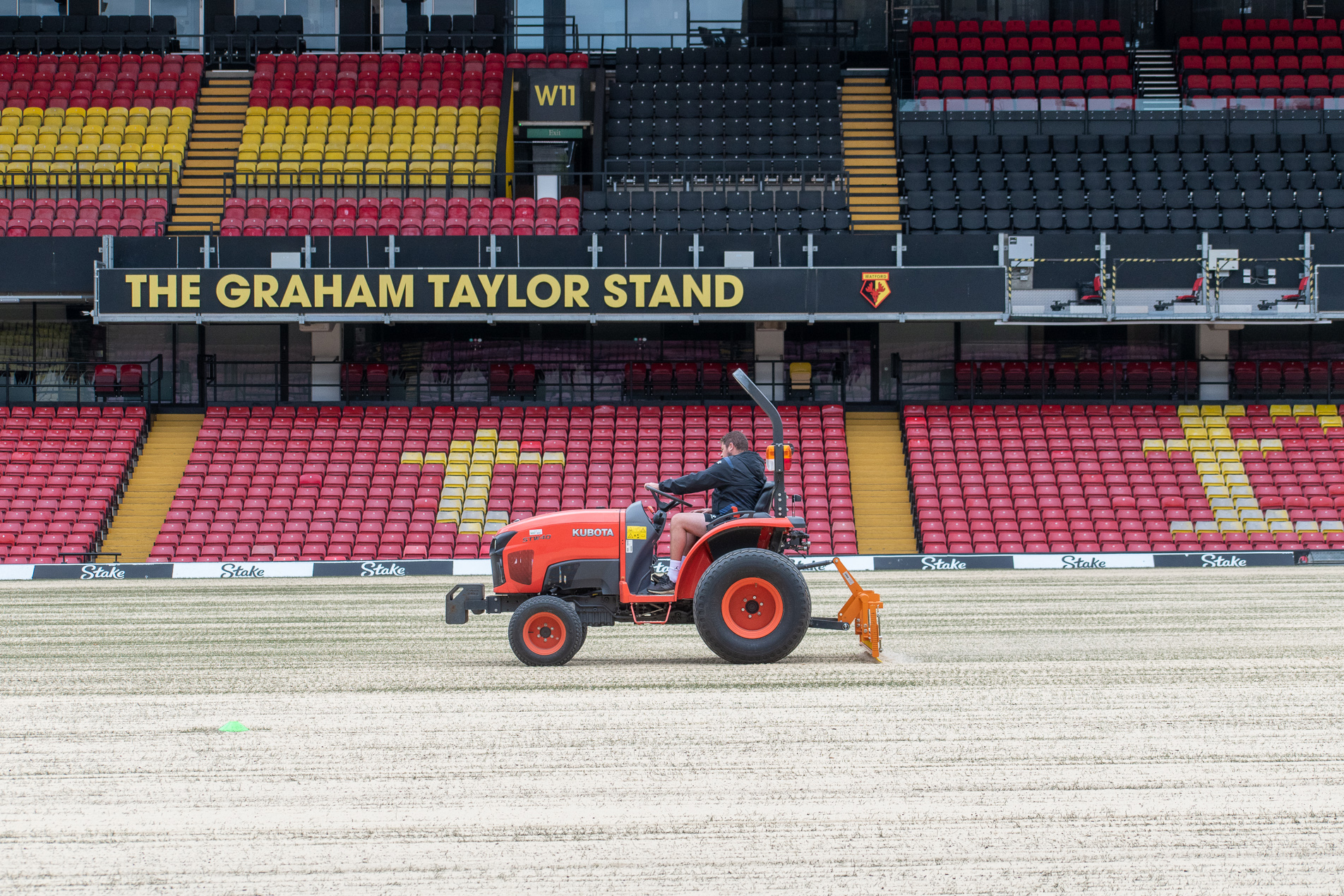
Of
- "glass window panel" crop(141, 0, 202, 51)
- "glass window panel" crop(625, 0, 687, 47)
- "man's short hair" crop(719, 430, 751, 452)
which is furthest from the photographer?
"glass window panel" crop(141, 0, 202, 51)

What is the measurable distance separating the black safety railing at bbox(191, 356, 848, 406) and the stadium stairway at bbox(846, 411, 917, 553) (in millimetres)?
1112

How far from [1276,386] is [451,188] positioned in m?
18.0

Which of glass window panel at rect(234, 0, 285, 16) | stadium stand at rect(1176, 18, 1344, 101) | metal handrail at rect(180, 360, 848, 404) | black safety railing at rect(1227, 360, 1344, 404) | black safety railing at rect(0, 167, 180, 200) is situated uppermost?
glass window panel at rect(234, 0, 285, 16)

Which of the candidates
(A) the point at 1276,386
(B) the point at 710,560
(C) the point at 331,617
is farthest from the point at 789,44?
(B) the point at 710,560

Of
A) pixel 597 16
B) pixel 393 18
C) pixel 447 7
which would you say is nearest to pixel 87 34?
pixel 393 18

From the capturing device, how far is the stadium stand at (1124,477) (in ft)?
76.2

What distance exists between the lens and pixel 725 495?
895 centimetres

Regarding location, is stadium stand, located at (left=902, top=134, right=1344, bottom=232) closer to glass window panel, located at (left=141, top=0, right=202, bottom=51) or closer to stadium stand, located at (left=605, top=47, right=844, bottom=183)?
stadium stand, located at (left=605, top=47, right=844, bottom=183)

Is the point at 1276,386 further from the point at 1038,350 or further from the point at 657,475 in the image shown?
the point at 657,475

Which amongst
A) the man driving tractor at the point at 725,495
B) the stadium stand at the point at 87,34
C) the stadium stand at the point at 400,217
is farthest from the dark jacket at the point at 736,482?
the stadium stand at the point at 87,34

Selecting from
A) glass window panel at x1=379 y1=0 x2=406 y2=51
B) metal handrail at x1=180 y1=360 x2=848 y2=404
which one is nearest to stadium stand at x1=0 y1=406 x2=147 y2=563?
metal handrail at x1=180 y1=360 x2=848 y2=404

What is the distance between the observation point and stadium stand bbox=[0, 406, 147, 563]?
23.0m

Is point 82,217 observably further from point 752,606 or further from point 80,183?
point 752,606

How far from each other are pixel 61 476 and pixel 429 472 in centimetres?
688
